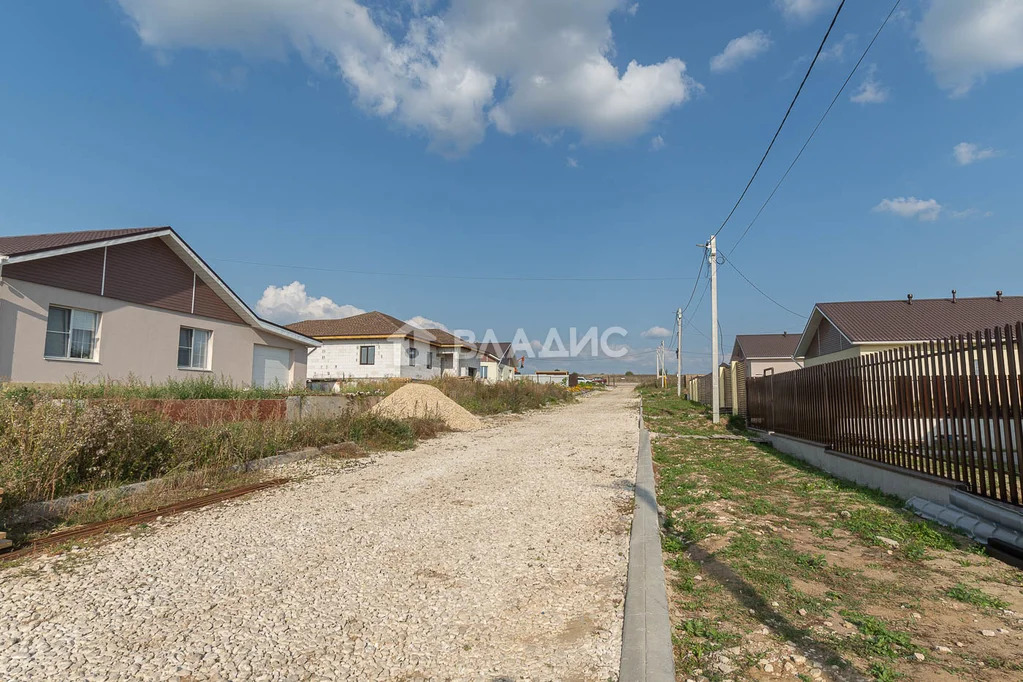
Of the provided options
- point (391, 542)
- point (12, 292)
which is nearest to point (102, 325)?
point (12, 292)

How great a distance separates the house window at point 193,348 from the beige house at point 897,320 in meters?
20.8

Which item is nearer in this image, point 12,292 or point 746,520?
point 746,520

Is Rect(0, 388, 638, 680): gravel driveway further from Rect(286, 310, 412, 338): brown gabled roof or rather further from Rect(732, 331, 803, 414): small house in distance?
Rect(286, 310, 412, 338): brown gabled roof

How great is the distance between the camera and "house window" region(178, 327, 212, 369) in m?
17.3

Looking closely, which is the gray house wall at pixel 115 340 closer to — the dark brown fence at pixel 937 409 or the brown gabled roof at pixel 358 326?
the brown gabled roof at pixel 358 326

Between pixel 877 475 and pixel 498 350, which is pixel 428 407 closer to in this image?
pixel 877 475

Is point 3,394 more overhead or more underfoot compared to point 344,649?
more overhead

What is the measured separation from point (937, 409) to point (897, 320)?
15.1 m

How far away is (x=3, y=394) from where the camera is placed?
273 inches

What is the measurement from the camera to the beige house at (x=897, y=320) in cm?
1755

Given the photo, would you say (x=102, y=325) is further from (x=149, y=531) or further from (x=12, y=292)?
(x=149, y=531)

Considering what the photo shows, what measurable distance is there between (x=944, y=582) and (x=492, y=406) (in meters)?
20.1

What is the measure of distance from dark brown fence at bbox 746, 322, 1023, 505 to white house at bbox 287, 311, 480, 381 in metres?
25.0

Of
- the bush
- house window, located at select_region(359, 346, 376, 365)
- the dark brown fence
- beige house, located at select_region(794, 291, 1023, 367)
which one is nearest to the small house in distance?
beige house, located at select_region(794, 291, 1023, 367)
